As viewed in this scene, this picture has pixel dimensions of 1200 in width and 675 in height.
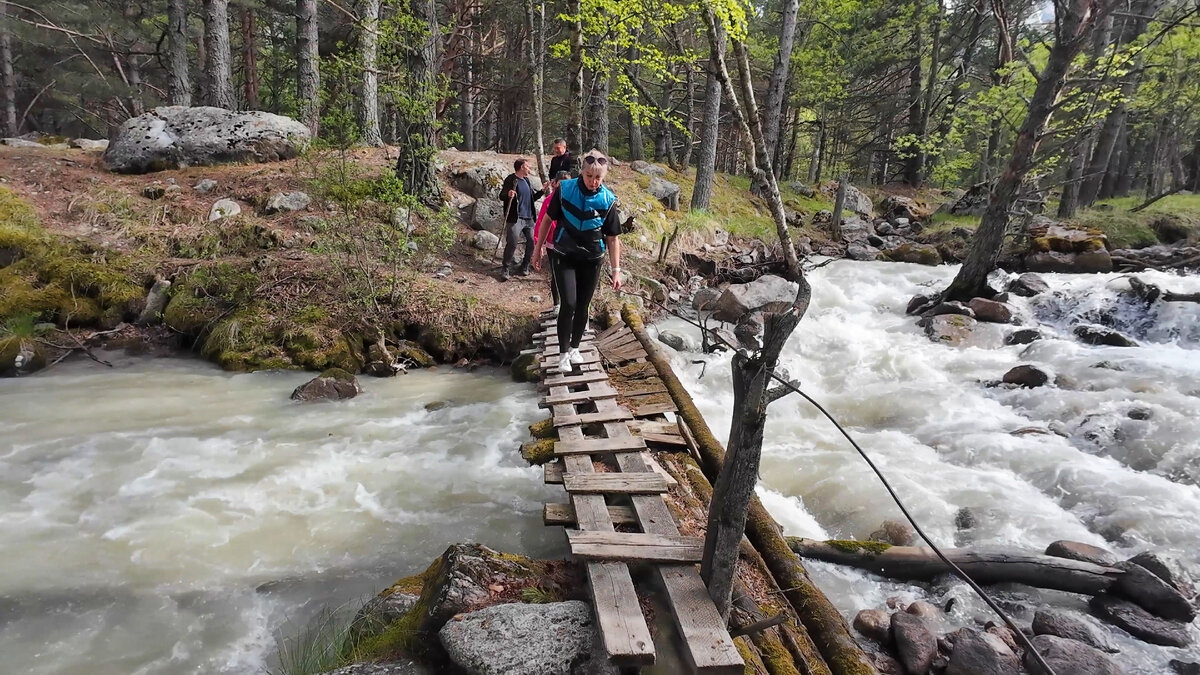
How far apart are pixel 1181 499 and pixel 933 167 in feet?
86.0

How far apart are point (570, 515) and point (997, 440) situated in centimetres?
518

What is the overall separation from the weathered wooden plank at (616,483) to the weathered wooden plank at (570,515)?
13 centimetres

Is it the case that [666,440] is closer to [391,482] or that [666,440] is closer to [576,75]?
[391,482]

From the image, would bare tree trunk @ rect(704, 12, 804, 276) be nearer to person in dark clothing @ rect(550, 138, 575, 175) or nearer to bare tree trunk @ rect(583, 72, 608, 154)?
person in dark clothing @ rect(550, 138, 575, 175)

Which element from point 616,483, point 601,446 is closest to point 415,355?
point 601,446

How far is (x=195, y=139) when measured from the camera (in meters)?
11.7

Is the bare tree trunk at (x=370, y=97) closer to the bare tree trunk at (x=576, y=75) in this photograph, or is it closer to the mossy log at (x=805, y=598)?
the bare tree trunk at (x=576, y=75)

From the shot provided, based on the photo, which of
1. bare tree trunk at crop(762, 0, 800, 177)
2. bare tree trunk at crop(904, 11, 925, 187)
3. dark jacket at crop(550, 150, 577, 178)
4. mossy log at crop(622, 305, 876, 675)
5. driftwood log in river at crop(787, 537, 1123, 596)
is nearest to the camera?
mossy log at crop(622, 305, 876, 675)

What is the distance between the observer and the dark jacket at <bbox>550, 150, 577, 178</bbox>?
9672mm

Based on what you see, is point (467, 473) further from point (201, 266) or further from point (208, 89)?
point (208, 89)

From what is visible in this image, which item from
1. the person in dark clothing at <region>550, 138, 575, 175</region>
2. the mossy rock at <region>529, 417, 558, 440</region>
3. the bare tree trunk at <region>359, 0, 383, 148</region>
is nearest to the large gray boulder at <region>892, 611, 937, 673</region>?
the mossy rock at <region>529, 417, 558, 440</region>

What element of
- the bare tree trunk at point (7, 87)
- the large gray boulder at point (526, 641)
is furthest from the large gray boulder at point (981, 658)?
the bare tree trunk at point (7, 87)

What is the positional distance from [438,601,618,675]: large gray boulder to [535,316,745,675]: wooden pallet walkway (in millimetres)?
138

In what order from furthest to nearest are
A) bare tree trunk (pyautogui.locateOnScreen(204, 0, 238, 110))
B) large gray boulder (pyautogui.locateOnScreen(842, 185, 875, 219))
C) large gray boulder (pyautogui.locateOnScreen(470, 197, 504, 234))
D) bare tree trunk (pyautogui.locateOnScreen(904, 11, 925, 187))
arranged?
bare tree trunk (pyautogui.locateOnScreen(904, 11, 925, 187)) → large gray boulder (pyautogui.locateOnScreen(842, 185, 875, 219)) → bare tree trunk (pyautogui.locateOnScreen(204, 0, 238, 110)) → large gray boulder (pyautogui.locateOnScreen(470, 197, 504, 234))
